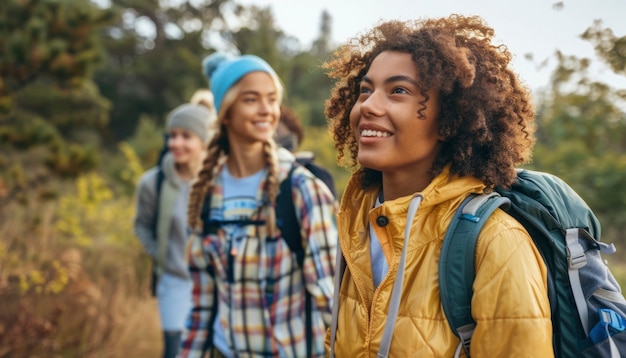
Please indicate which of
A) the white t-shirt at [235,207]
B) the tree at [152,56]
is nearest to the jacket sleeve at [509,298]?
the white t-shirt at [235,207]

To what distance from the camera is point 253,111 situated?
3.63 m

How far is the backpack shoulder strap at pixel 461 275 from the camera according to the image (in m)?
1.68

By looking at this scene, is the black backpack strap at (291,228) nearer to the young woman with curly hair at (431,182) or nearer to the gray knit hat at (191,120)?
the young woman with curly hair at (431,182)

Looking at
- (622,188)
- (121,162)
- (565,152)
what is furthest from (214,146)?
(121,162)

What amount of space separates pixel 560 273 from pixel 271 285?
1.77 m

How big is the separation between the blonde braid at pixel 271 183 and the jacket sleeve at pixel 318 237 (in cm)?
11

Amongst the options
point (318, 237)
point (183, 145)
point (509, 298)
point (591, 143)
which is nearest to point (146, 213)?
point (183, 145)

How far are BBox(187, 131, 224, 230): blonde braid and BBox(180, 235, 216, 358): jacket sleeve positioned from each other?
15cm

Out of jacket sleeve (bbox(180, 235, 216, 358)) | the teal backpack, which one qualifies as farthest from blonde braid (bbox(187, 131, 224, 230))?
the teal backpack

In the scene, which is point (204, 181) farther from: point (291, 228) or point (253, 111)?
point (291, 228)

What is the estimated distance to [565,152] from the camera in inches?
366

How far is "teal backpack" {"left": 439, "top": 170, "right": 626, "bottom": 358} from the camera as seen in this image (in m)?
1.61

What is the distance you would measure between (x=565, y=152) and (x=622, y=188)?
2746 millimetres

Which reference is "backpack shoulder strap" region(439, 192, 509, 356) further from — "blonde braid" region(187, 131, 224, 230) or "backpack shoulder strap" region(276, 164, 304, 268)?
"blonde braid" region(187, 131, 224, 230)
